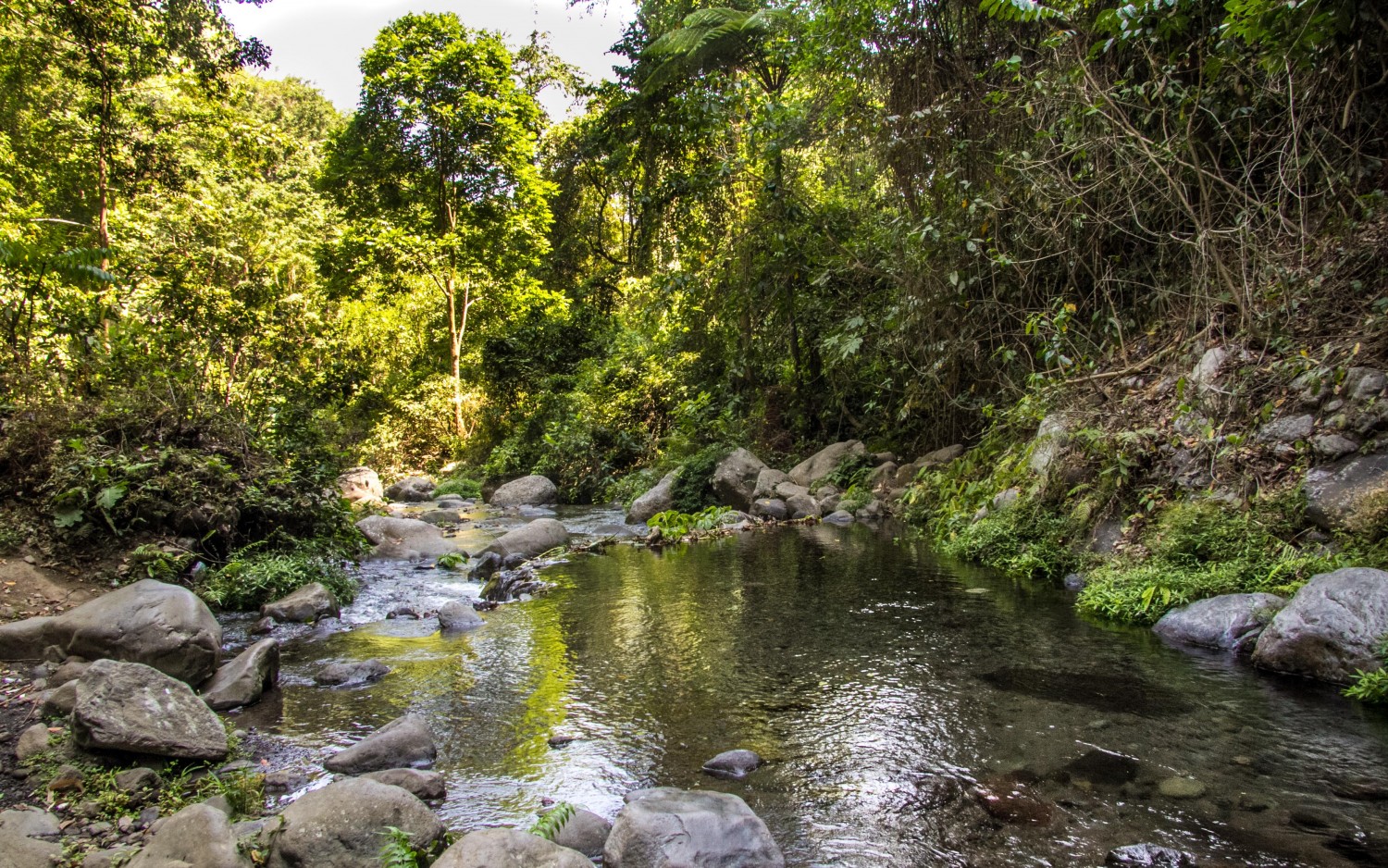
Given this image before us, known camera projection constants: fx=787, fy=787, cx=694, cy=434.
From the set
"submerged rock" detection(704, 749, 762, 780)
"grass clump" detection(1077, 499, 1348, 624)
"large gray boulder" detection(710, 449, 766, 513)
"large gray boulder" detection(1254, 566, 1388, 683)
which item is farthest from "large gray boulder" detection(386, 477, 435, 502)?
"large gray boulder" detection(1254, 566, 1388, 683)

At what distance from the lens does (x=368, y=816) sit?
282cm

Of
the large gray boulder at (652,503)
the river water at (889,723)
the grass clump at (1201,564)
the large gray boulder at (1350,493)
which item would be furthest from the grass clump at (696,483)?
the large gray boulder at (1350,493)

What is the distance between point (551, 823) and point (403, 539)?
8347 mm

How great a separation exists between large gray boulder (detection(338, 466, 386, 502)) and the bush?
278 inches

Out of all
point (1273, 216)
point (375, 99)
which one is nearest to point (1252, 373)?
point (1273, 216)

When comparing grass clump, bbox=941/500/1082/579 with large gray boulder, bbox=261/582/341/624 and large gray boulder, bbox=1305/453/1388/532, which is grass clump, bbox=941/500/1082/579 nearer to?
large gray boulder, bbox=1305/453/1388/532

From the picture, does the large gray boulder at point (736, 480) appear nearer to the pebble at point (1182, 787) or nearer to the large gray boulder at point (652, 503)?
the large gray boulder at point (652, 503)

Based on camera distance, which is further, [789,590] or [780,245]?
[780,245]

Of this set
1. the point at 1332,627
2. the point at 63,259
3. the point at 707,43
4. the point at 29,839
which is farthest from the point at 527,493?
the point at 1332,627

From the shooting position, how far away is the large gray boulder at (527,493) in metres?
16.4

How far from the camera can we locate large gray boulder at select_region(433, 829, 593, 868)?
2.50 meters

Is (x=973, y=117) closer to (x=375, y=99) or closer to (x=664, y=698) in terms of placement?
(x=664, y=698)

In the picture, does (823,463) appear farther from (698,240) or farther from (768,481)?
(698,240)

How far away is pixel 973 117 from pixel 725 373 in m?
7.97
